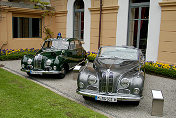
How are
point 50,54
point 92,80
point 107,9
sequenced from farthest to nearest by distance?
point 107,9, point 50,54, point 92,80

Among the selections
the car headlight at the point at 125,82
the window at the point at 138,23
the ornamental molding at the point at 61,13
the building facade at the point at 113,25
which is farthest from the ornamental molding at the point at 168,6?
the ornamental molding at the point at 61,13

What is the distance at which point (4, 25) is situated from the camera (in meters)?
12.1

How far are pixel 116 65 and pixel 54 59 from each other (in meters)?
2.81

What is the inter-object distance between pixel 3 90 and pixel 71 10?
31.4 feet

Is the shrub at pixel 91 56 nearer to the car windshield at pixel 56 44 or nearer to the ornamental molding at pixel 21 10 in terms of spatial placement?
the car windshield at pixel 56 44

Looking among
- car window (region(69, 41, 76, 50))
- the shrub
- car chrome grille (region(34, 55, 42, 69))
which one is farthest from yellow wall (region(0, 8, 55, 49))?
car chrome grille (region(34, 55, 42, 69))

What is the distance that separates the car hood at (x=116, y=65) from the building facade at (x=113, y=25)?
4.11m

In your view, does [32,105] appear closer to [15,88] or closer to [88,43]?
[15,88]

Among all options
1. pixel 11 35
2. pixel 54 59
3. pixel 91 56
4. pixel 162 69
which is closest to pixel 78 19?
pixel 91 56

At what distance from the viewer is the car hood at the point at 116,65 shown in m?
5.13

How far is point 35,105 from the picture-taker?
4.70 meters

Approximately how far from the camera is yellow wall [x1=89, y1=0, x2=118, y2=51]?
11167 millimetres

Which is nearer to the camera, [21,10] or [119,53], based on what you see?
[119,53]

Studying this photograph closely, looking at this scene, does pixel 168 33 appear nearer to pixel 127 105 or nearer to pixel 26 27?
pixel 127 105
